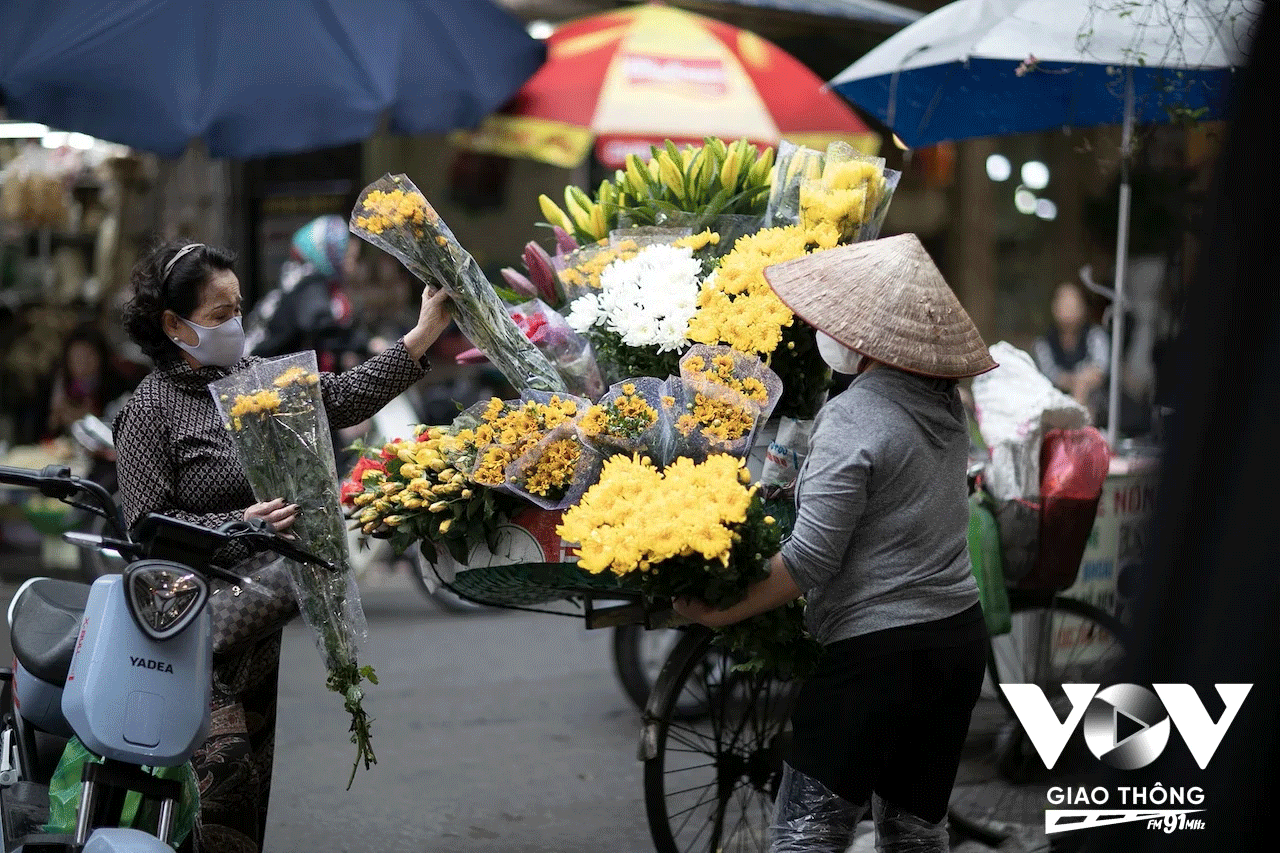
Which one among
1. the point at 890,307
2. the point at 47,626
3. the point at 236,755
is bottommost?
the point at 236,755

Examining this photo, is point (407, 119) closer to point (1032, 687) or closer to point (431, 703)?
point (431, 703)

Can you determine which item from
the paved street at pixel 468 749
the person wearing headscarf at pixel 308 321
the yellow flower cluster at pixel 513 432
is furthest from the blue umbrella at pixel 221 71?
the yellow flower cluster at pixel 513 432

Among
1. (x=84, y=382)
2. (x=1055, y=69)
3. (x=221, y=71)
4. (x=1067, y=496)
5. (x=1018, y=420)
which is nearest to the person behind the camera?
(x=1067, y=496)

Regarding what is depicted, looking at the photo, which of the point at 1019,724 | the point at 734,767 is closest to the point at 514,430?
the point at 734,767

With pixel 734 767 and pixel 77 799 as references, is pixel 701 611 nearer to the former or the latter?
pixel 734 767

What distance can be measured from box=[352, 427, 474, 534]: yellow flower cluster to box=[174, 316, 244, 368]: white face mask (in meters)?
0.45

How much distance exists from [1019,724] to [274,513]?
260 centimetres

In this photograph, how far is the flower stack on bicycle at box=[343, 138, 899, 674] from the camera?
293 centimetres

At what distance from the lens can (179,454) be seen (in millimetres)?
3432

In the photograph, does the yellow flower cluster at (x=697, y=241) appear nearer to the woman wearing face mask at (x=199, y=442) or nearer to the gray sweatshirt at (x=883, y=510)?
the gray sweatshirt at (x=883, y=510)

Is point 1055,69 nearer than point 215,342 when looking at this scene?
No

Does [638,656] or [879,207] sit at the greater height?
[879,207]

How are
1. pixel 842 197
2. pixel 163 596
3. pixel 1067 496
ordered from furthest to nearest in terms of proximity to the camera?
pixel 1067 496, pixel 842 197, pixel 163 596

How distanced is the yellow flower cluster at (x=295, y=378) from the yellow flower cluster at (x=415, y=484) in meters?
0.35
